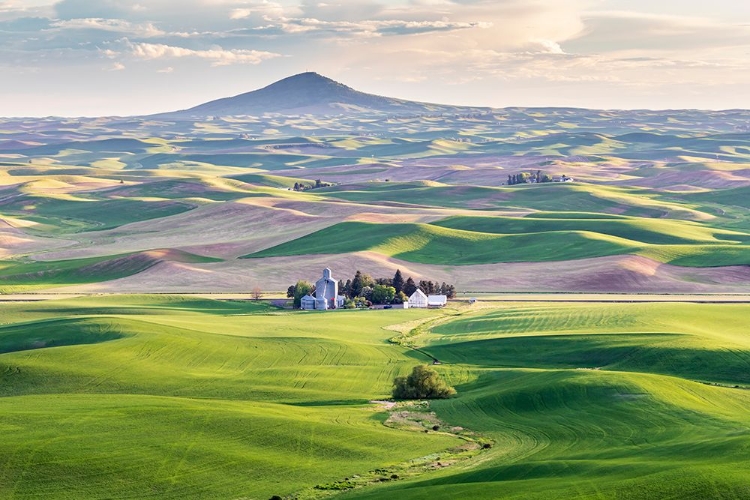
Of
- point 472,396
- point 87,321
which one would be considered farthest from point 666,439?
point 87,321


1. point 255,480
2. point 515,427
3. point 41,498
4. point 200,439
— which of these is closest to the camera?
point 41,498

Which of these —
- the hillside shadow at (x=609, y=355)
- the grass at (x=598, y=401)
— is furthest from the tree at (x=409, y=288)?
the hillside shadow at (x=609, y=355)

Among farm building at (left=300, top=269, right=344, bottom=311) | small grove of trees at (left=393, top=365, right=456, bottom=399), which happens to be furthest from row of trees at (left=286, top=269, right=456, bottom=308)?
small grove of trees at (left=393, top=365, right=456, bottom=399)

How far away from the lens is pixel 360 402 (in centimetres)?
6247

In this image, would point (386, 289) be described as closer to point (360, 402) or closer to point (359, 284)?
point (359, 284)

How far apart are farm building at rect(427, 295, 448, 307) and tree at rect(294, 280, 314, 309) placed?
37.5ft

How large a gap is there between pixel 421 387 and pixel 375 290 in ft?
144

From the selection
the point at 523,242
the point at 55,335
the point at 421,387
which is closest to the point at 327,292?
the point at 55,335

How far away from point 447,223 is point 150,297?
67302 mm

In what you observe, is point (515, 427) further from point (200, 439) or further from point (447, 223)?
point (447, 223)

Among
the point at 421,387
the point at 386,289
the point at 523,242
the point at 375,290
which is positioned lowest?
the point at 523,242

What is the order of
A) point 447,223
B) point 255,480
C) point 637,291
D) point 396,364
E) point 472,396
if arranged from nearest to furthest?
point 255,480, point 472,396, point 396,364, point 637,291, point 447,223

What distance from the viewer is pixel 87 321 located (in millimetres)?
84562

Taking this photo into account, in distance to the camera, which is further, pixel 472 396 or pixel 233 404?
pixel 472 396
